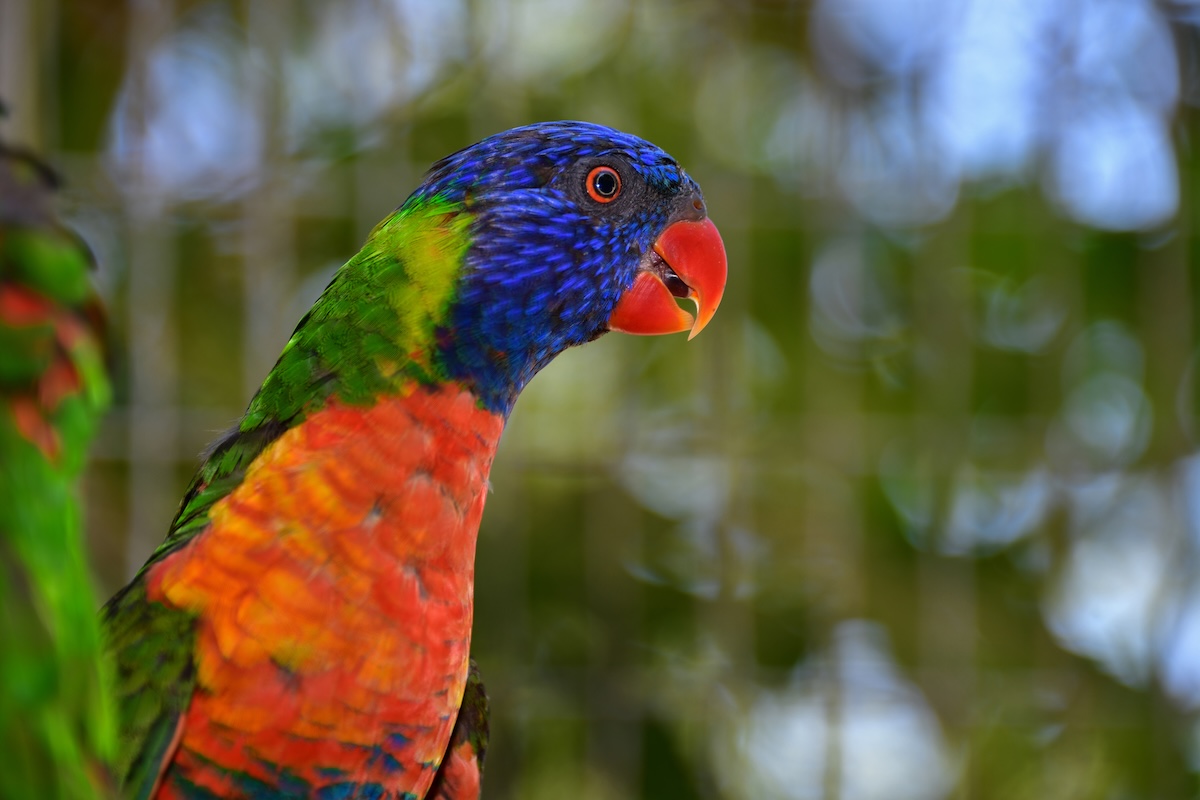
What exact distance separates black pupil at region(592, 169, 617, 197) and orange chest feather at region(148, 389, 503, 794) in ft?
0.71

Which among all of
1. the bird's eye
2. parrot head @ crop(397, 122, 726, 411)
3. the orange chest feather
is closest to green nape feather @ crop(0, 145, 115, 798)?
the orange chest feather

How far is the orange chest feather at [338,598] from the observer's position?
0.71 m

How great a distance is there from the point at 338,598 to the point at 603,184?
1.29 ft

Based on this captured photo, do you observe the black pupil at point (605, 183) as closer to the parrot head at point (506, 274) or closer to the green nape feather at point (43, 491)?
the parrot head at point (506, 274)

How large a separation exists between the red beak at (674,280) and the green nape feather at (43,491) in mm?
504

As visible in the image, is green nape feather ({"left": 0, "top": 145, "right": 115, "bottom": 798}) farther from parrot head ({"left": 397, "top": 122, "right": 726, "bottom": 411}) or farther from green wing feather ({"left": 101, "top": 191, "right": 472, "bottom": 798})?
parrot head ({"left": 397, "top": 122, "right": 726, "bottom": 411})

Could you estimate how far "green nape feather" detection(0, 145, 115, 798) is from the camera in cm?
45

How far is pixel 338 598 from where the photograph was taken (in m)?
0.72

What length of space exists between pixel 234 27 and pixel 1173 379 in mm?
1726

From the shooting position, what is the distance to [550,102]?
1.82m

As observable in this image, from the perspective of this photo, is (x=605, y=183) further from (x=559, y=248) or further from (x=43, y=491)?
(x=43, y=491)

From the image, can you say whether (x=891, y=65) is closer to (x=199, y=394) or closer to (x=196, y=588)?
(x=199, y=394)

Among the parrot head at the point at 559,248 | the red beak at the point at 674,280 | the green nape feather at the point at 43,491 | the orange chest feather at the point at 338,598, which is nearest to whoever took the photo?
the green nape feather at the point at 43,491

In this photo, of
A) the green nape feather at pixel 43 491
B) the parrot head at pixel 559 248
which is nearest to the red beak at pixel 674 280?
the parrot head at pixel 559 248
